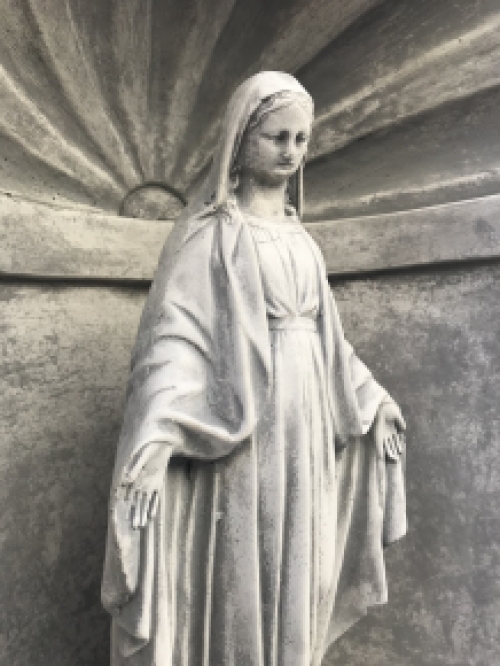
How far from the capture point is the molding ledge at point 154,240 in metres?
2.49

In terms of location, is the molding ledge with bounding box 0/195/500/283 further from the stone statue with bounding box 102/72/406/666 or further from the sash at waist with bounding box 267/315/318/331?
the sash at waist with bounding box 267/315/318/331

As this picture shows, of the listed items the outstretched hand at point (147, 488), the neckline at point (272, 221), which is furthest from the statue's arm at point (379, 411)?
the outstretched hand at point (147, 488)

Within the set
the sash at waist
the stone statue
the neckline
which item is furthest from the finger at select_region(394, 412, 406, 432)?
the neckline

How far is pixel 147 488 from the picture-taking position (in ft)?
5.38

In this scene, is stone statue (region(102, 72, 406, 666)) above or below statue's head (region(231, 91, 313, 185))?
below

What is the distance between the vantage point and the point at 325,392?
1.99 meters

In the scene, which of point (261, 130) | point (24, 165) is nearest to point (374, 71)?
point (261, 130)

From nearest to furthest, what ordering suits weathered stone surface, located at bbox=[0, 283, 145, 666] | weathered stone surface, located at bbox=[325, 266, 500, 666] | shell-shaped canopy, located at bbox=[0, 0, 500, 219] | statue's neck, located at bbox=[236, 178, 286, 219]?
statue's neck, located at bbox=[236, 178, 286, 219], weathered stone surface, located at bbox=[0, 283, 145, 666], weathered stone surface, located at bbox=[325, 266, 500, 666], shell-shaped canopy, located at bbox=[0, 0, 500, 219]

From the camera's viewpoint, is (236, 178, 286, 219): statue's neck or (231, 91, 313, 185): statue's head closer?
(231, 91, 313, 185): statue's head

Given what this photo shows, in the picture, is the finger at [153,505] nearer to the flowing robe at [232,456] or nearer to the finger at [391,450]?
the flowing robe at [232,456]

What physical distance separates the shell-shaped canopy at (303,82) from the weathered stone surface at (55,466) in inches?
23.5

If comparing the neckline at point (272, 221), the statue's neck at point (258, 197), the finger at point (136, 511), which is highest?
the statue's neck at point (258, 197)

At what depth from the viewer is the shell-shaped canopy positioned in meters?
2.88

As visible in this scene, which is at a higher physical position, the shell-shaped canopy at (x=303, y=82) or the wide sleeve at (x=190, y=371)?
the shell-shaped canopy at (x=303, y=82)
